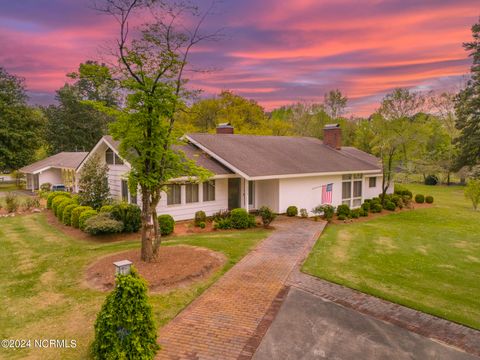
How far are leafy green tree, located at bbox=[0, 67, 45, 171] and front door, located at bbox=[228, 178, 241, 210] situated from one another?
106ft

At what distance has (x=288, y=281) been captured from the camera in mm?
9797

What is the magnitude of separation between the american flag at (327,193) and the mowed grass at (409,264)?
2918mm

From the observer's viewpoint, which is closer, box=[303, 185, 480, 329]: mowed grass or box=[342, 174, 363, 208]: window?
box=[303, 185, 480, 329]: mowed grass

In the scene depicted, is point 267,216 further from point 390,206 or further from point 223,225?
point 390,206

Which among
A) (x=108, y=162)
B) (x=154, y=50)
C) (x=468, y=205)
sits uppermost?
(x=154, y=50)

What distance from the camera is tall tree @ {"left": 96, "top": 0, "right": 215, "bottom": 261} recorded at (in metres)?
9.73

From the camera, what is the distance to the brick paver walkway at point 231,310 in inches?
250

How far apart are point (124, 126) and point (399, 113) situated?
45.3 meters

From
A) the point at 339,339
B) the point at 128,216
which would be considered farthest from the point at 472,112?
the point at 339,339

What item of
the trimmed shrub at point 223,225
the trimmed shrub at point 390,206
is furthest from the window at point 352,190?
the trimmed shrub at point 223,225

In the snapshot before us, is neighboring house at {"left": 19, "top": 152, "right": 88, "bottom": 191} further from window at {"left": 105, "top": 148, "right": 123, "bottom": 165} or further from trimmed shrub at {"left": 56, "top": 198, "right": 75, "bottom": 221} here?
trimmed shrub at {"left": 56, "top": 198, "right": 75, "bottom": 221}

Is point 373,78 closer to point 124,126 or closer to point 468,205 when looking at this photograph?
point 468,205

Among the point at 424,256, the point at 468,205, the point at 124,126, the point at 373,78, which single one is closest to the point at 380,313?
the point at 424,256

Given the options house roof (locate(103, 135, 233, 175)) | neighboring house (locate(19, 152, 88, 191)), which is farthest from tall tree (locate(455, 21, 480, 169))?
neighboring house (locate(19, 152, 88, 191))
